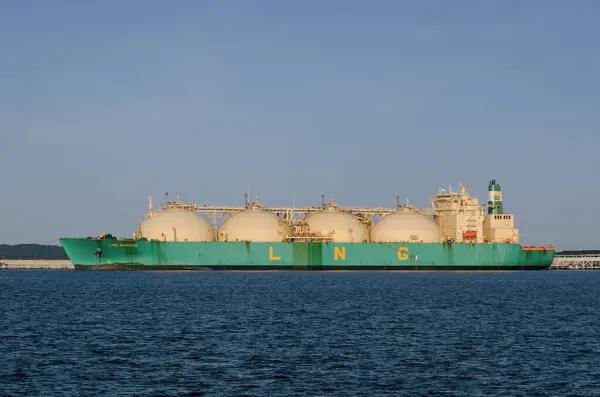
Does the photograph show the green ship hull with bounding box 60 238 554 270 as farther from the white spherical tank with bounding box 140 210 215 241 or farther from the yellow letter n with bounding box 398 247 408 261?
the white spherical tank with bounding box 140 210 215 241

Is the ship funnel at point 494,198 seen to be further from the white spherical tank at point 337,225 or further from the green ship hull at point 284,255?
the white spherical tank at point 337,225

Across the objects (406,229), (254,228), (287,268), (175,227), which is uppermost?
(175,227)

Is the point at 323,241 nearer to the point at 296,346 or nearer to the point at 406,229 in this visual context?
the point at 406,229

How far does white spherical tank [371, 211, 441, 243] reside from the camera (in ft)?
352

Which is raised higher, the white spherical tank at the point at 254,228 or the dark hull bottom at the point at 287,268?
the white spherical tank at the point at 254,228

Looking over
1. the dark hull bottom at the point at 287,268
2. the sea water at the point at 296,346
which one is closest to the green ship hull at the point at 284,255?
the dark hull bottom at the point at 287,268


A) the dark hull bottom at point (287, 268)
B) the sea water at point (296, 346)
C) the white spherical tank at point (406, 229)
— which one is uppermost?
the white spherical tank at point (406, 229)

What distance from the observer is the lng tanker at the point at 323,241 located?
100938 mm

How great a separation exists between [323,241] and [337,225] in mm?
3111

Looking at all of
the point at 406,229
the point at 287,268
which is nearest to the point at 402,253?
the point at 406,229

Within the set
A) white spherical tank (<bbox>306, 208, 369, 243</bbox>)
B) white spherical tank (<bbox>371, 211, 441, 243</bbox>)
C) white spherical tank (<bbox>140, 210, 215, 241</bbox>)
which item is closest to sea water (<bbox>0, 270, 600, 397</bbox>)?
white spherical tank (<bbox>140, 210, 215, 241</bbox>)

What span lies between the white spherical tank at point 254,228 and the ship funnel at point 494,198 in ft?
97.6

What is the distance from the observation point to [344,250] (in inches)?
4112

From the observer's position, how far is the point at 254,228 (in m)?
103
